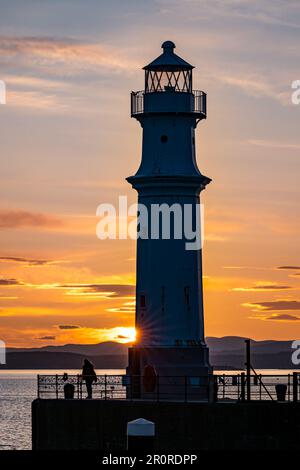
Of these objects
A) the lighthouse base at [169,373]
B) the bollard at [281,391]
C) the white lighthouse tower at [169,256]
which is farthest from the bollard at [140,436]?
the white lighthouse tower at [169,256]

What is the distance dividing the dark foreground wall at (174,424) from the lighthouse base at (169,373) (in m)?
3.21

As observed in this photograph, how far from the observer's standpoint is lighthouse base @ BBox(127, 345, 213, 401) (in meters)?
55.2

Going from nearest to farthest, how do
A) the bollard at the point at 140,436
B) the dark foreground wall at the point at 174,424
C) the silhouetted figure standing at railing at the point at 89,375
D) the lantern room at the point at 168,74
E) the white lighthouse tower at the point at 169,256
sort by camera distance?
the bollard at the point at 140,436, the dark foreground wall at the point at 174,424, the silhouetted figure standing at railing at the point at 89,375, the white lighthouse tower at the point at 169,256, the lantern room at the point at 168,74

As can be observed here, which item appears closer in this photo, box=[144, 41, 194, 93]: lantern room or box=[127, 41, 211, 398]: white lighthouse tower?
box=[127, 41, 211, 398]: white lighthouse tower

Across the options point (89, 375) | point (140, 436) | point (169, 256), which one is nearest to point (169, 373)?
point (89, 375)

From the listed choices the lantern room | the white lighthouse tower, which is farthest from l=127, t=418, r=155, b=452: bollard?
the lantern room

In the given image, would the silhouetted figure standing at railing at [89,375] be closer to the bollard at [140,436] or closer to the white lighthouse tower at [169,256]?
the white lighthouse tower at [169,256]

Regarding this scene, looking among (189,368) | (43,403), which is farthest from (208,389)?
(43,403)

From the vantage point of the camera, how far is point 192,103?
57906mm

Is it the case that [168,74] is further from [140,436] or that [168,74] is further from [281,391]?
[140,436]

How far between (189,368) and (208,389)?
7.25 ft

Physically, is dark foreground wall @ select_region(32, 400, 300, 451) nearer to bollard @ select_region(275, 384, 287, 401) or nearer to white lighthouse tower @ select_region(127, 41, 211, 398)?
bollard @ select_region(275, 384, 287, 401)

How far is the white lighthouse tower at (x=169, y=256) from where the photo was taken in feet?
186

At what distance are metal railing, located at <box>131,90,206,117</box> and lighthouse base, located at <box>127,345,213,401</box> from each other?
916 cm
